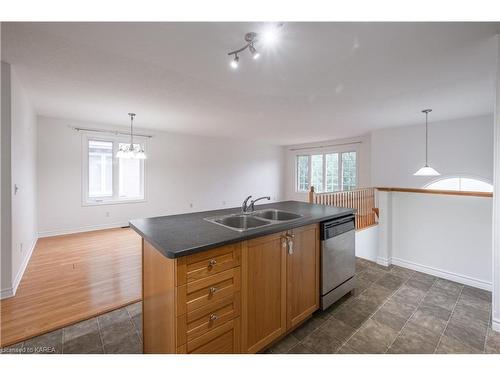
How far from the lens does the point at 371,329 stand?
191 cm

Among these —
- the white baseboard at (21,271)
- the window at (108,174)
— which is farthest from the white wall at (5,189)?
the window at (108,174)

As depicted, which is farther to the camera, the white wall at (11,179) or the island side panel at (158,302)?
the white wall at (11,179)

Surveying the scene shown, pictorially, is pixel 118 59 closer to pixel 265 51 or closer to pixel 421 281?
pixel 265 51

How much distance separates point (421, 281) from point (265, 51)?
10.7 ft

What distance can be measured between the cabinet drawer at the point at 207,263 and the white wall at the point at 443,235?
Result: 292 cm

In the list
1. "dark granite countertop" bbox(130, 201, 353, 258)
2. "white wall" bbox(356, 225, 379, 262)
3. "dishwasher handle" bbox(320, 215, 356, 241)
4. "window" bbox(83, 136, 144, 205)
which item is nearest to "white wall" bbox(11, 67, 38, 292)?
"window" bbox(83, 136, 144, 205)

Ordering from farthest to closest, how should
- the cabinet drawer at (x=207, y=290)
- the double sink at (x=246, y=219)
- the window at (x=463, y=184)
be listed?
the window at (x=463, y=184) → the double sink at (x=246, y=219) → the cabinet drawer at (x=207, y=290)

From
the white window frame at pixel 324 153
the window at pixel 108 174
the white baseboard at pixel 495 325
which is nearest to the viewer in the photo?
the white baseboard at pixel 495 325

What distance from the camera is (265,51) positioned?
2039mm

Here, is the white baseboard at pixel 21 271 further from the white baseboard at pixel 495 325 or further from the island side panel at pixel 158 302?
the white baseboard at pixel 495 325

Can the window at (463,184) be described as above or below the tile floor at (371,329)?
above

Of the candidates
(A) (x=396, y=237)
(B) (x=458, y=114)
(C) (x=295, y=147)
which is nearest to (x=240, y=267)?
(A) (x=396, y=237)

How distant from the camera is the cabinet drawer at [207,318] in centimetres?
117

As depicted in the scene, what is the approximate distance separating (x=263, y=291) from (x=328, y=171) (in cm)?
664
